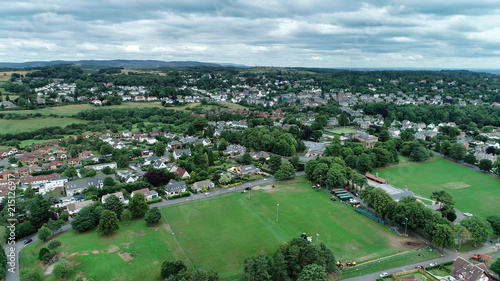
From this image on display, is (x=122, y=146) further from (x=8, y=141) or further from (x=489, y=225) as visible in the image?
(x=489, y=225)

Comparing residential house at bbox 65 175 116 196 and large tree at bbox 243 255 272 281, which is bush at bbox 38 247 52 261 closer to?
residential house at bbox 65 175 116 196

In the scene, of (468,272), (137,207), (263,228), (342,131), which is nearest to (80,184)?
(137,207)

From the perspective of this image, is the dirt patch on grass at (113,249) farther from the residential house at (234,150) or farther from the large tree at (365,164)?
the large tree at (365,164)

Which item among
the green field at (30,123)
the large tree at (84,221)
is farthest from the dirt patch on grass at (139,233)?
the green field at (30,123)

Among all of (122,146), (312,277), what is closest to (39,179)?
(122,146)

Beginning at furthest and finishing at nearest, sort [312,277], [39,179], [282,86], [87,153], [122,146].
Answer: [282,86], [122,146], [87,153], [39,179], [312,277]

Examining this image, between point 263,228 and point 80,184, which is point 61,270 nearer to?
Answer: point 263,228
